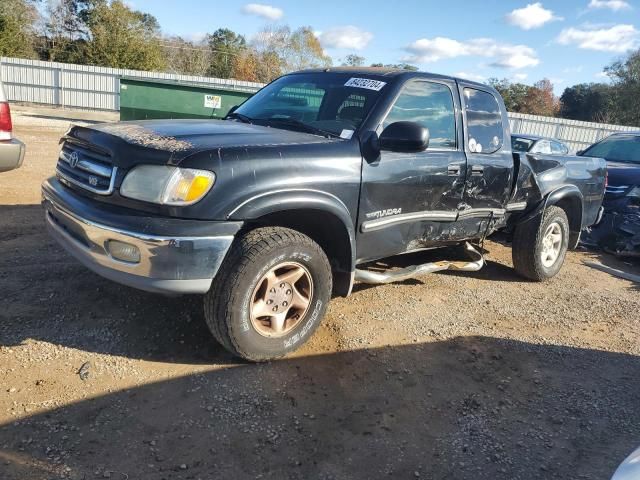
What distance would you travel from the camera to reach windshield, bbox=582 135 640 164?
9305 mm

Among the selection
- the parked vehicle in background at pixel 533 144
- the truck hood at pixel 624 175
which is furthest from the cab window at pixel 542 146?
the truck hood at pixel 624 175

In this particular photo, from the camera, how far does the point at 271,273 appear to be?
10.7 ft

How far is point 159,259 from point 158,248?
61mm

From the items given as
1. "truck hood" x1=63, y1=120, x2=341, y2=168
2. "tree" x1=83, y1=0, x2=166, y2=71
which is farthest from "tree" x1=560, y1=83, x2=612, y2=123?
"truck hood" x1=63, y1=120, x2=341, y2=168

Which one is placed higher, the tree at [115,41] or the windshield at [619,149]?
the tree at [115,41]

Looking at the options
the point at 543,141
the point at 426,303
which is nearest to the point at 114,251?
the point at 426,303

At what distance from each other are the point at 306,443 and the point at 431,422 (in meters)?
0.77

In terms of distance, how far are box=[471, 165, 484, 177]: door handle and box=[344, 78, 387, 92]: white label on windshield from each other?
1.14m

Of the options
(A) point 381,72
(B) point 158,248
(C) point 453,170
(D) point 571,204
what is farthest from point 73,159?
(D) point 571,204

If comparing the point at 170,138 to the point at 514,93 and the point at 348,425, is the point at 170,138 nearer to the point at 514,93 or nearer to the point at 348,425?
the point at 348,425

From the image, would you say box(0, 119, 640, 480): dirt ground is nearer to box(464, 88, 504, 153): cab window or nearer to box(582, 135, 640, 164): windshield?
box(464, 88, 504, 153): cab window

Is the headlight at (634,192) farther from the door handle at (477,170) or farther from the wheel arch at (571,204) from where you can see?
the door handle at (477,170)

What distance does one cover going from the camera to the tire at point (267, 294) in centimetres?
309

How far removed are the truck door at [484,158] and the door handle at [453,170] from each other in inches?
6.1
